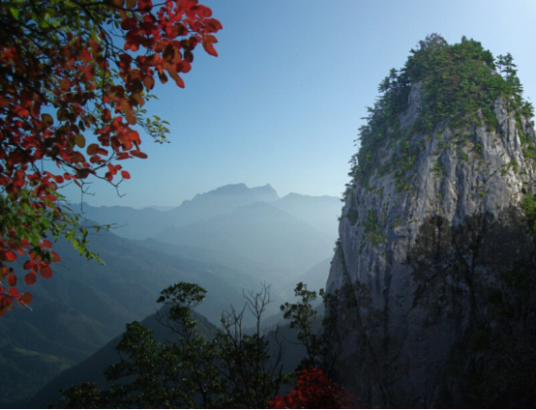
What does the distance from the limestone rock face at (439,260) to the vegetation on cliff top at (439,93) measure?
2.40 ft

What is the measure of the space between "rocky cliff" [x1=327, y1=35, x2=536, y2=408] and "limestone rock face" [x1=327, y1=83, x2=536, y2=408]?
2.5 inches

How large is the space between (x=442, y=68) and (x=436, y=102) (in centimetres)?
309

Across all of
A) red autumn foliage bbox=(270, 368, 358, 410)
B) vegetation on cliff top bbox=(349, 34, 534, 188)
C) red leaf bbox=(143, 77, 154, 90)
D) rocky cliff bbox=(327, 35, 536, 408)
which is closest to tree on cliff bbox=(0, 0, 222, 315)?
red leaf bbox=(143, 77, 154, 90)

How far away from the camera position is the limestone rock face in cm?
1691

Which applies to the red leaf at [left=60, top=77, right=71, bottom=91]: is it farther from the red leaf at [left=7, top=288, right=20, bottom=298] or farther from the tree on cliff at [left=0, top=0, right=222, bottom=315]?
the red leaf at [left=7, top=288, right=20, bottom=298]

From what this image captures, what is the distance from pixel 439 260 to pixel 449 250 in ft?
2.91

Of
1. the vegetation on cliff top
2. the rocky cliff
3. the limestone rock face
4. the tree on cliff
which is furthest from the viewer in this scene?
the vegetation on cliff top

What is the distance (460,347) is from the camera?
1695 cm

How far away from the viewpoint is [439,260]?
18094 mm

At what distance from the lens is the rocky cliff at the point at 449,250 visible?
1602 cm

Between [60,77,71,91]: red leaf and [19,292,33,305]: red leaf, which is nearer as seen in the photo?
[19,292,33,305]: red leaf

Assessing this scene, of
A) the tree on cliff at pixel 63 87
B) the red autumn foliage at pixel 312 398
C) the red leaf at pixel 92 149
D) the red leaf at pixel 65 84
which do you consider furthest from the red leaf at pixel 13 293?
the red autumn foliage at pixel 312 398

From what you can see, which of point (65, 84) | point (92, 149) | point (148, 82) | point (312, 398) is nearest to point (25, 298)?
point (92, 149)

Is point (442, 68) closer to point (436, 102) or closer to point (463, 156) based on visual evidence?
point (436, 102)
